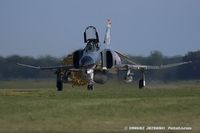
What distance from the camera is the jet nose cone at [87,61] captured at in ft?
167

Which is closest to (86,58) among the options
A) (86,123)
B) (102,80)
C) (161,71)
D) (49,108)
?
(102,80)

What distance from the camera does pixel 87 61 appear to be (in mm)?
51000

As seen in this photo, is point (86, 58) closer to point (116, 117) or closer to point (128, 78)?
point (128, 78)

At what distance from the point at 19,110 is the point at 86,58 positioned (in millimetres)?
29437

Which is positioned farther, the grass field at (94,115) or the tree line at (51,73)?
the tree line at (51,73)

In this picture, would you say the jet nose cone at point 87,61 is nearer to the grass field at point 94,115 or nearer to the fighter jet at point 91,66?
the fighter jet at point 91,66

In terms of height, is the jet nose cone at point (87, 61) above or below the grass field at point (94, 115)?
above

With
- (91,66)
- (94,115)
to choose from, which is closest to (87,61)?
(91,66)

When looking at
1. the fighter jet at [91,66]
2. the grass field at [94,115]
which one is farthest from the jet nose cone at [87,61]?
the grass field at [94,115]

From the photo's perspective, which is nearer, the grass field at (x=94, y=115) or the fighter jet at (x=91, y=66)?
the grass field at (x=94, y=115)

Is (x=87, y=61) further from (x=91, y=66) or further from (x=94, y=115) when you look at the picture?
(x=94, y=115)

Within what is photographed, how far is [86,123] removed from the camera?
1916 centimetres

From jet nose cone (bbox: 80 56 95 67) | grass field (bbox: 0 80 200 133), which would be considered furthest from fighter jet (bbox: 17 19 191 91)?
grass field (bbox: 0 80 200 133)

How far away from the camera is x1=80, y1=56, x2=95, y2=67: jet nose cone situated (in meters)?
50.8
